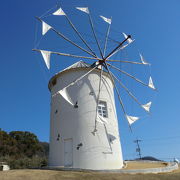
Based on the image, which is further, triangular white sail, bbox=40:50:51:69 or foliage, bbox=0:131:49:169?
foliage, bbox=0:131:49:169

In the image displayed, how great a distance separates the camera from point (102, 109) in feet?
50.3

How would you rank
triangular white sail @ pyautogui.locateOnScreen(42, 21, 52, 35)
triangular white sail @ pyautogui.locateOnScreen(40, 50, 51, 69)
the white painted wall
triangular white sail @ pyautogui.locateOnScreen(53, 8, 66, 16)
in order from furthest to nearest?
Answer: triangular white sail @ pyautogui.locateOnScreen(53, 8, 66, 16), triangular white sail @ pyautogui.locateOnScreen(42, 21, 52, 35), triangular white sail @ pyautogui.locateOnScreen(40, 50, 51, 69), the white painted wall

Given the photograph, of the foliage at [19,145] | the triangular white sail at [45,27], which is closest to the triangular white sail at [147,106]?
the triangular white sail at [45,27]

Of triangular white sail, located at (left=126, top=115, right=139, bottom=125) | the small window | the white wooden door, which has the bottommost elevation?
the white wooden door

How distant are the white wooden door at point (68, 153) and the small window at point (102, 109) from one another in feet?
10.8

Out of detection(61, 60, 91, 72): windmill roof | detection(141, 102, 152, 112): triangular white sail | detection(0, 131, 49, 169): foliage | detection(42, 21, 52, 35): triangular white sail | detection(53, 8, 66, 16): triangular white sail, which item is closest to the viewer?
detection(42, 21, 52, 35): triangular white sail

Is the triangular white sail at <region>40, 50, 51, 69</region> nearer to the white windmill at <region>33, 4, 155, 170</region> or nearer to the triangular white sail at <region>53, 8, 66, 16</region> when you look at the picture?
the white windmill at <region>33, 4, 155, 170</region>

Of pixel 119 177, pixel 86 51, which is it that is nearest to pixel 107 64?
pixel 86 51

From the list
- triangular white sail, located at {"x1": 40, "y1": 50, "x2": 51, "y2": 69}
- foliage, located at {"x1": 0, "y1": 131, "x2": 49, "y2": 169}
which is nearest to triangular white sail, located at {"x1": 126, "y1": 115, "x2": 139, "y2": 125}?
triangular white sail, located at {"x1": 40, "y1": 50, "x2": 51, "y2": 69}

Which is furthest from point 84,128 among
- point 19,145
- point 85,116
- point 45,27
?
point 19,145

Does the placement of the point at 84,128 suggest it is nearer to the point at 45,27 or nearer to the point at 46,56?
the point at 46,56

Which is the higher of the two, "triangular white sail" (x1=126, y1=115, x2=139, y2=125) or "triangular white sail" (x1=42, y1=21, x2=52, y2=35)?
"triangular white sail" (x1=42, y1=21, x2=52, y2=35)

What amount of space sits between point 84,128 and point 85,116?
91 cm

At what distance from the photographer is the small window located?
15098 mm
